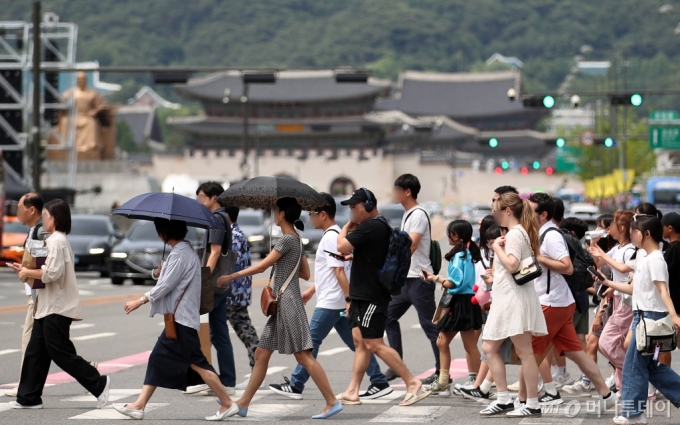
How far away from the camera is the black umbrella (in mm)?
9336

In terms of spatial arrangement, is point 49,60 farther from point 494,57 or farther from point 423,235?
point 494,57

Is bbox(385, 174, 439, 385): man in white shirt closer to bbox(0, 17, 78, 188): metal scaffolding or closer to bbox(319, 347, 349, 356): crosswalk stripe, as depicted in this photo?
bbox(319, 347, 349, 356): crosswalk stripe

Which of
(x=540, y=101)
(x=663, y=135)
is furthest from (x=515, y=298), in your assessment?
(x=663, y=135)

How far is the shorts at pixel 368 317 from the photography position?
9.38m

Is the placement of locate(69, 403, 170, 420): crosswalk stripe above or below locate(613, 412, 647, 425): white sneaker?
below

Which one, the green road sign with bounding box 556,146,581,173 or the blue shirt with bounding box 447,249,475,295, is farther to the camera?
the green road sign with bounding box 556,146,581,173

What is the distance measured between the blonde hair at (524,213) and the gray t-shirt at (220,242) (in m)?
2.52

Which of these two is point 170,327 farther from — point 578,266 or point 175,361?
point 578,266

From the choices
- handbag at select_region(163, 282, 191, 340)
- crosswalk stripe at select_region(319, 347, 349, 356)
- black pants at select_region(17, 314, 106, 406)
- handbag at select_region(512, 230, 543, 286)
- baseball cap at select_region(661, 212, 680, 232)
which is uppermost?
baseball cap at select_region(661, 212, 680, 232)

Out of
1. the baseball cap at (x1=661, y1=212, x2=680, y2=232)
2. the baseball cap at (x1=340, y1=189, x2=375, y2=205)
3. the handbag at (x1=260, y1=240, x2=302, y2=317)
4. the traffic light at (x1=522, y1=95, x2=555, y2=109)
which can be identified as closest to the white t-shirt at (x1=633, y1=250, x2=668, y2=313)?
the baseball cap at (x1=661, y1=212, x2=680, y2=232)

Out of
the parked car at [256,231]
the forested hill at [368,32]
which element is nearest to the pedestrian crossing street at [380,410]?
the parked car at [256,231]

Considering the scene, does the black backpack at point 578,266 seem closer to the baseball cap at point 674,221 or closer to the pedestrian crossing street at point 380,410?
the baseball cap at point 674,221

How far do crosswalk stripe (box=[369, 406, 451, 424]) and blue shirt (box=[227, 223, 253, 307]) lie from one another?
5.90 feet

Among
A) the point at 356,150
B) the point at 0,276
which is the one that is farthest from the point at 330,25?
the point at 0,276
